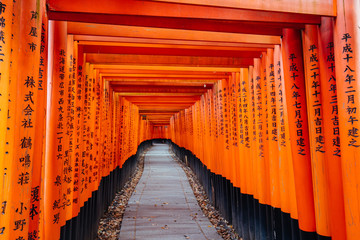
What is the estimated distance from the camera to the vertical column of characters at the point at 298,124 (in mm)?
2840

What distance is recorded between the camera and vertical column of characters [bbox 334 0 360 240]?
218 cm

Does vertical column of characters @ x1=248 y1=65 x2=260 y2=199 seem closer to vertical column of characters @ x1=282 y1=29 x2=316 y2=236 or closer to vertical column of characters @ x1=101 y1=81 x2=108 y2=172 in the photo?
vertical column of characters @ x1=282 y1=29 x2=316 y2=236

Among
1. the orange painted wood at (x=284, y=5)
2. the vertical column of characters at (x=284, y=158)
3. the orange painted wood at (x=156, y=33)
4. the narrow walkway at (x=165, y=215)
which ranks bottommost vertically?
the narrow walkway at (x=165, y=215)

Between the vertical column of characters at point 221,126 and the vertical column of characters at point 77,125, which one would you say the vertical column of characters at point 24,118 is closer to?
the vertical column of characters at point 77,125

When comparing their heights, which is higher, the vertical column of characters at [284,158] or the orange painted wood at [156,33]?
the orange painted wood at [156,33]

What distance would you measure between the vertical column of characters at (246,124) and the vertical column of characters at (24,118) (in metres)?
3.67

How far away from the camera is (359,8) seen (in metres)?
2.22

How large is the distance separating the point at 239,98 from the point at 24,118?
4.08 m

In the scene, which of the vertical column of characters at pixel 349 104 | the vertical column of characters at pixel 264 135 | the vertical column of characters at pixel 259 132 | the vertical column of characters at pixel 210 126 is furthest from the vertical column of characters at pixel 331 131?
the vertical column of characters at pixel 210 126

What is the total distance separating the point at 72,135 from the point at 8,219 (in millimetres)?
1931

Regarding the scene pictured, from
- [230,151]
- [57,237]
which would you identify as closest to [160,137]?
[230,151]

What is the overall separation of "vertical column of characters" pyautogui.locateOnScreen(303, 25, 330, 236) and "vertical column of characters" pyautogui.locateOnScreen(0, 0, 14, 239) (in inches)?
109

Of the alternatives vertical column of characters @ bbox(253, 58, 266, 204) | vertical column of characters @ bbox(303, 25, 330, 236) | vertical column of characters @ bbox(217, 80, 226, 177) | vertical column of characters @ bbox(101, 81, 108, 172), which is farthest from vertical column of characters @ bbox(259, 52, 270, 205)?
vertical column of characters @ bbox(101, 81, 108, 172)

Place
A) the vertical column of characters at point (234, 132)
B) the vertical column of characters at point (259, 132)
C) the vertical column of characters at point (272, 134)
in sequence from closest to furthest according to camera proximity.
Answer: the vertical column of characters at point (272, 134) → the vertical column of characters at point (259, 132) → the vertical column of characters at point (234, 132)
